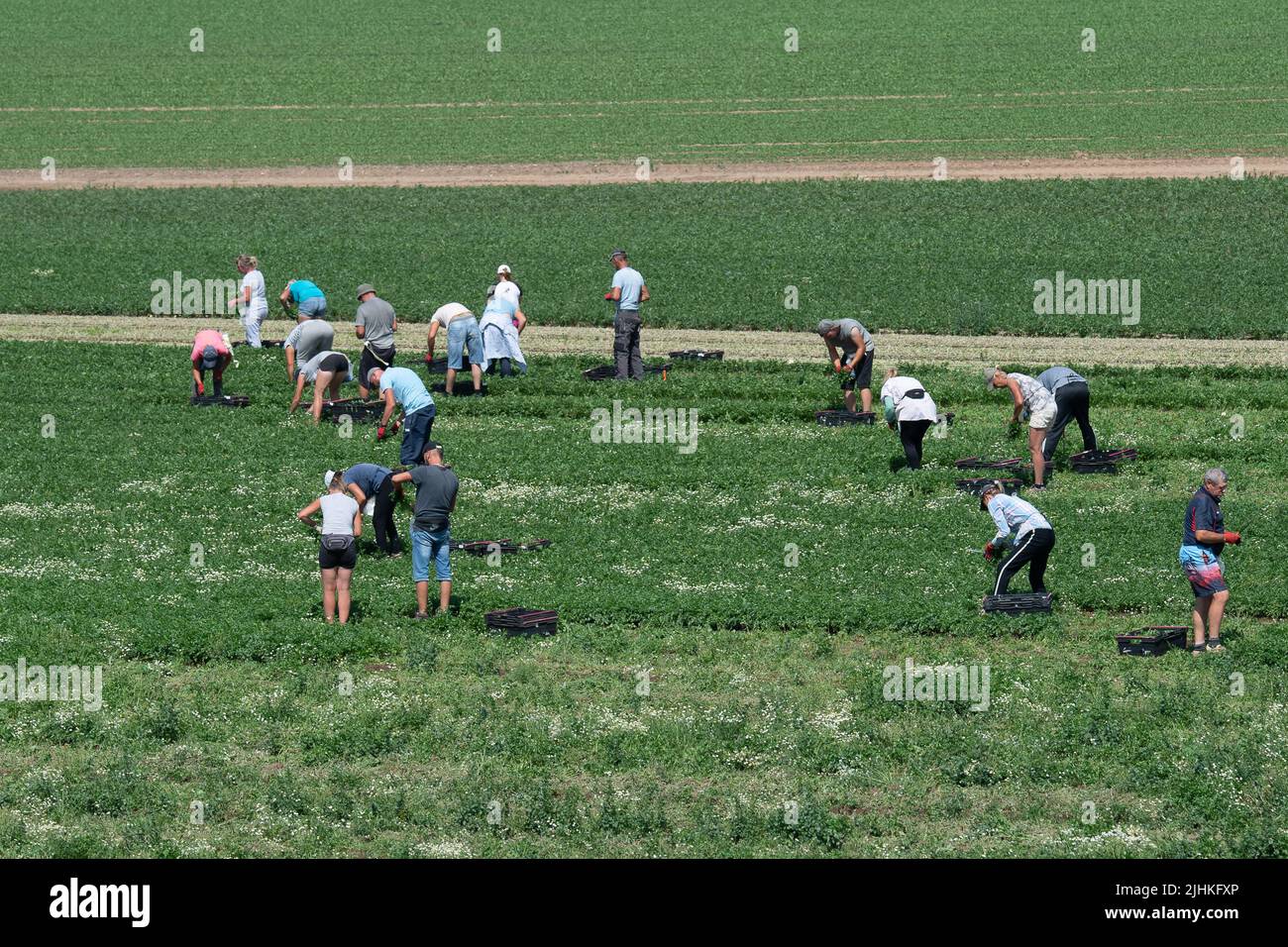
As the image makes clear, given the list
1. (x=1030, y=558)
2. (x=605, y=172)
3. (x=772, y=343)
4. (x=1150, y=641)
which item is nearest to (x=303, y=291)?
(x=772, y=343)

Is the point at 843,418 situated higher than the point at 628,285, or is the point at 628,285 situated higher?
the point at 628,285

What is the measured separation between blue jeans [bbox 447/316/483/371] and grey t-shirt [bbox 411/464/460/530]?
990 cm

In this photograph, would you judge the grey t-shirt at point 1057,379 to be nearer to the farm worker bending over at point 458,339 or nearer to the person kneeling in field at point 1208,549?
the person kneeling in field at point 1208,549

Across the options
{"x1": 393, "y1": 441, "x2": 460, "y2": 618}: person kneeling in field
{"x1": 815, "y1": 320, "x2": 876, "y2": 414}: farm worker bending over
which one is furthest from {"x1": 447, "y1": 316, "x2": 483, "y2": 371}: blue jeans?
{"x1": 393, "y1": 441, "x2": 460, "y2": 618}: person kneeling in field

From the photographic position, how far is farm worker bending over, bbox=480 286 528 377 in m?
29.0

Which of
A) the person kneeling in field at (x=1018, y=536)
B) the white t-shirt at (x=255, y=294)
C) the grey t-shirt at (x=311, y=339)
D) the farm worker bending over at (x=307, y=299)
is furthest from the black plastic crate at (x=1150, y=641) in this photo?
the white t-shirt at (x=255, y=294)

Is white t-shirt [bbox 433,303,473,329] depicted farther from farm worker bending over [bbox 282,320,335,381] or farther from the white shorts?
the white shorts

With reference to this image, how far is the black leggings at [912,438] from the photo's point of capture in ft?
77.0

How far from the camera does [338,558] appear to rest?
18250mm

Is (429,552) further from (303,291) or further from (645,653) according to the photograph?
(303,291)

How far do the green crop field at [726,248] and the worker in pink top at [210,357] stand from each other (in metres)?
6.94

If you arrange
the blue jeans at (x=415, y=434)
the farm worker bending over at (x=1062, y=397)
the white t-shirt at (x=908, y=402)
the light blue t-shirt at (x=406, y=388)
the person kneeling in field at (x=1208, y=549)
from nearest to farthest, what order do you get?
the person kneeling in field at (x=1208, y=549) → the light blue t-shirt at (x=406, y=388) → the blue jeans at (x=415, y=434) → the farm worker bending over at (x=1062, y=397) → the white t-shirt at (x=908, y=402)

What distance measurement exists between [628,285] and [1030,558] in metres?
10.9
